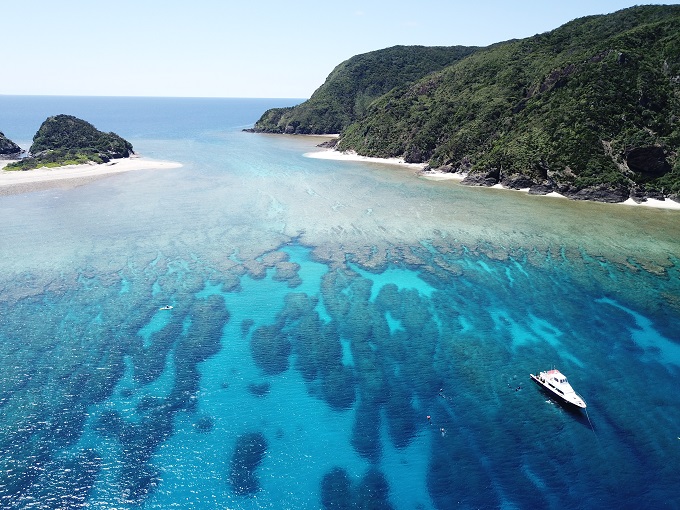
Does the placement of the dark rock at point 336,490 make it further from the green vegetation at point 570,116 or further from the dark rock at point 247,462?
the green vegetation at point 570,116

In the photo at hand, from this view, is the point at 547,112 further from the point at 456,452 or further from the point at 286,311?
the point at 456,452

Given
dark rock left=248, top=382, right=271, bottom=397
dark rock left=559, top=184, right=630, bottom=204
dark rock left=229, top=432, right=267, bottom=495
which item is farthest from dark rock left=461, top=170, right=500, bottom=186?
dark rock left=229, top=432, right=267, bottom=495

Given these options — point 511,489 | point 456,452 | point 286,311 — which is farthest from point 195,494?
point 286,311

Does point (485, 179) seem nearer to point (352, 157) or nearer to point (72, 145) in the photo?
point (352, 157)

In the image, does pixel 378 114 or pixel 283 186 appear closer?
pixel 283 186

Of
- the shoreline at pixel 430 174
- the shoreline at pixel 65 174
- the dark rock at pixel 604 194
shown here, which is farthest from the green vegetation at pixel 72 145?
the dark rock at pixel 604 194

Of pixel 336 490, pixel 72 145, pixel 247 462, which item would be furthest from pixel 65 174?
pixel 336 490
